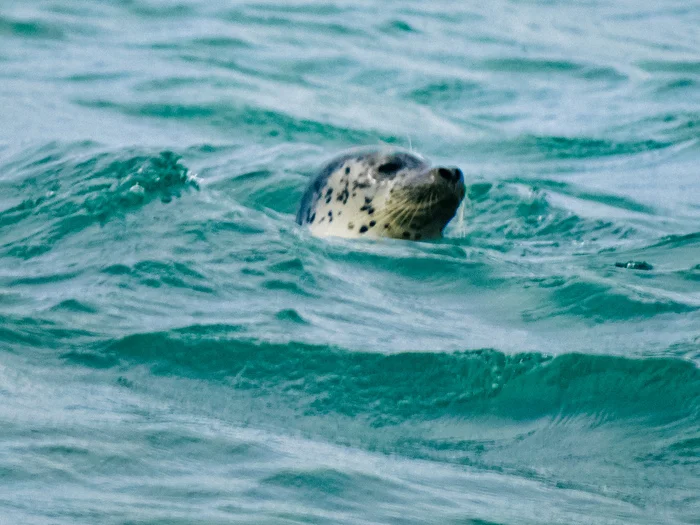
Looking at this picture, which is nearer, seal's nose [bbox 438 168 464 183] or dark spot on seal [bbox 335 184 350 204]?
seal's nose [bbox 438 168 464 183]

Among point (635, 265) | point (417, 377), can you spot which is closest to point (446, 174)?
point (635, 265)

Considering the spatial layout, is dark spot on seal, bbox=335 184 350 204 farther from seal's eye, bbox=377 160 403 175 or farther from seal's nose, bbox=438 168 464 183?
seal's nose, bbox=438 168 464 183

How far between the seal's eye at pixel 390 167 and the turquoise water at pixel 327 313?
47cm

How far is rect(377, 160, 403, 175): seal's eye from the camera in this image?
7285mm

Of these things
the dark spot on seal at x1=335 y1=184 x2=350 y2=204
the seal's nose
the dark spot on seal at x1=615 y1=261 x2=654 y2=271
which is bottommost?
the dark spot on seal at x1=615 y1=261 x2=654 y2=271

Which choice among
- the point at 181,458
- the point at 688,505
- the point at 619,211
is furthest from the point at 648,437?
the point at 619,211

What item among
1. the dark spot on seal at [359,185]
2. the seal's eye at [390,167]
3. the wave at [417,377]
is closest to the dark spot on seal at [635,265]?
the seal's eye at [390,167]

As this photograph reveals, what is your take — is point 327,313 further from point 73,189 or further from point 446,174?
point 73,189

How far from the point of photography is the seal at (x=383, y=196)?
6.98 meters

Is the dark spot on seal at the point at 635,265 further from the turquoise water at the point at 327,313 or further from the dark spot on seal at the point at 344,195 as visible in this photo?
the dark spot on seal at the point at 344,195

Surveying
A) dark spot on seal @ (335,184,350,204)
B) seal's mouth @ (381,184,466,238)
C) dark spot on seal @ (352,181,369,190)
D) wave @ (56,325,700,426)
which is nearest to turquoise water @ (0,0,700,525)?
wave @ (56,325,700,426)

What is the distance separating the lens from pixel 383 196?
7195 mm

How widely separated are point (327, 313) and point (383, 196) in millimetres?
1496

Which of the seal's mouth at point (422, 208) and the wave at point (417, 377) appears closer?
the wave at point (417, 377)
